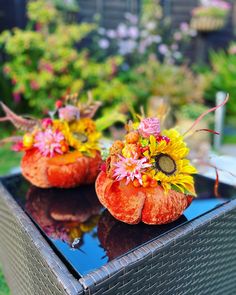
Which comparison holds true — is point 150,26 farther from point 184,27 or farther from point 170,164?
point 170,164

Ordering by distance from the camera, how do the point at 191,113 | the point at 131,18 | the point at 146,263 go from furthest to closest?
the point at 131,18
the point at 191,113
the point at 146,263

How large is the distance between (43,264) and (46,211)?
36 centimetres

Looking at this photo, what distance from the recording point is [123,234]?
1.15m

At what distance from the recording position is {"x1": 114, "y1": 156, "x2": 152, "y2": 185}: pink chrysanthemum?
42.8 inches

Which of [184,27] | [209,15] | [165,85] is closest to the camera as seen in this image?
[165,85]

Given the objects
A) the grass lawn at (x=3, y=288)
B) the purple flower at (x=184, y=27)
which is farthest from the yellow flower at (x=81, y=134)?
the purple flower at (x=184, y=27)

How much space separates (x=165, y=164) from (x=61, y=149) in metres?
0.51

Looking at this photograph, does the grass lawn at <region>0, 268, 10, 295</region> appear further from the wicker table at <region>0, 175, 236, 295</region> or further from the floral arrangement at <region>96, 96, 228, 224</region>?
the floral arrangement at <region>96, 96, 228, 224</region>

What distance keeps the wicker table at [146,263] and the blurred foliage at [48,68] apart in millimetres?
3050

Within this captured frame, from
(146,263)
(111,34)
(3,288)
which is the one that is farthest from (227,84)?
(146,263)

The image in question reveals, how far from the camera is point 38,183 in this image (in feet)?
5.01

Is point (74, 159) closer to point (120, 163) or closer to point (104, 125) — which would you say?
point (104, 125)

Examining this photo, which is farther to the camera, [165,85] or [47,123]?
[165,85]

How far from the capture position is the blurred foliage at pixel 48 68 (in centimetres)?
434
